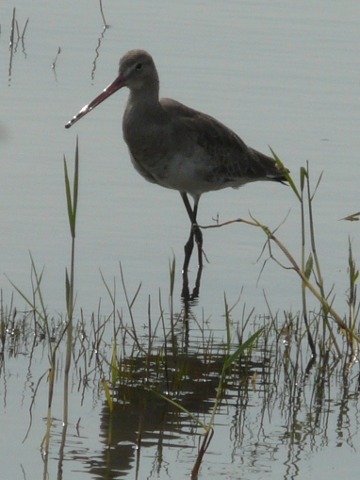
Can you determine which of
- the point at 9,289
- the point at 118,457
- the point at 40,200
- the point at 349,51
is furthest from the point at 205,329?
the point at 349,51

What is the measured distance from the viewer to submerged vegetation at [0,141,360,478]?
18.5 feet

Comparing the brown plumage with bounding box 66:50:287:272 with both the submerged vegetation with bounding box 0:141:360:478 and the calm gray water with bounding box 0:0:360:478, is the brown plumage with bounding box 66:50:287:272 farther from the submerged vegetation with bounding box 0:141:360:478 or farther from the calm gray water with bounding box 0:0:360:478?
the submerged vegetation with bounding box 0:141:360:478

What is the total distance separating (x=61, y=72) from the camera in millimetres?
13680

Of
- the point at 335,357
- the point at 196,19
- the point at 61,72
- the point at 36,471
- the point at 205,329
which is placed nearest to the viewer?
the point at 36,471

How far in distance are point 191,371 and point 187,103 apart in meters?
6.29

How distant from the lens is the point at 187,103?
12.6 m

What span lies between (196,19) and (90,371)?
11.2 meters

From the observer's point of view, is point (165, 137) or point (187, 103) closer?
point (165, 137)

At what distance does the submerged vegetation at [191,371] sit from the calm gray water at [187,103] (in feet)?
1.47

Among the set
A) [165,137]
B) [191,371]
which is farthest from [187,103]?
[191,371]

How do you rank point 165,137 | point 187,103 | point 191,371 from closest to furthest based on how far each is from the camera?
point 191,371
point 165,137
point 187,103

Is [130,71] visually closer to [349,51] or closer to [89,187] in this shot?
[89,187]

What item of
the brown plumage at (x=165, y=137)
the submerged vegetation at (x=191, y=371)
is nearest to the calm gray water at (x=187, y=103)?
the submerged vegetation at (x=191, y=371)

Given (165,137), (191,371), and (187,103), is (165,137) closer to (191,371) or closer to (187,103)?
(191,371)
